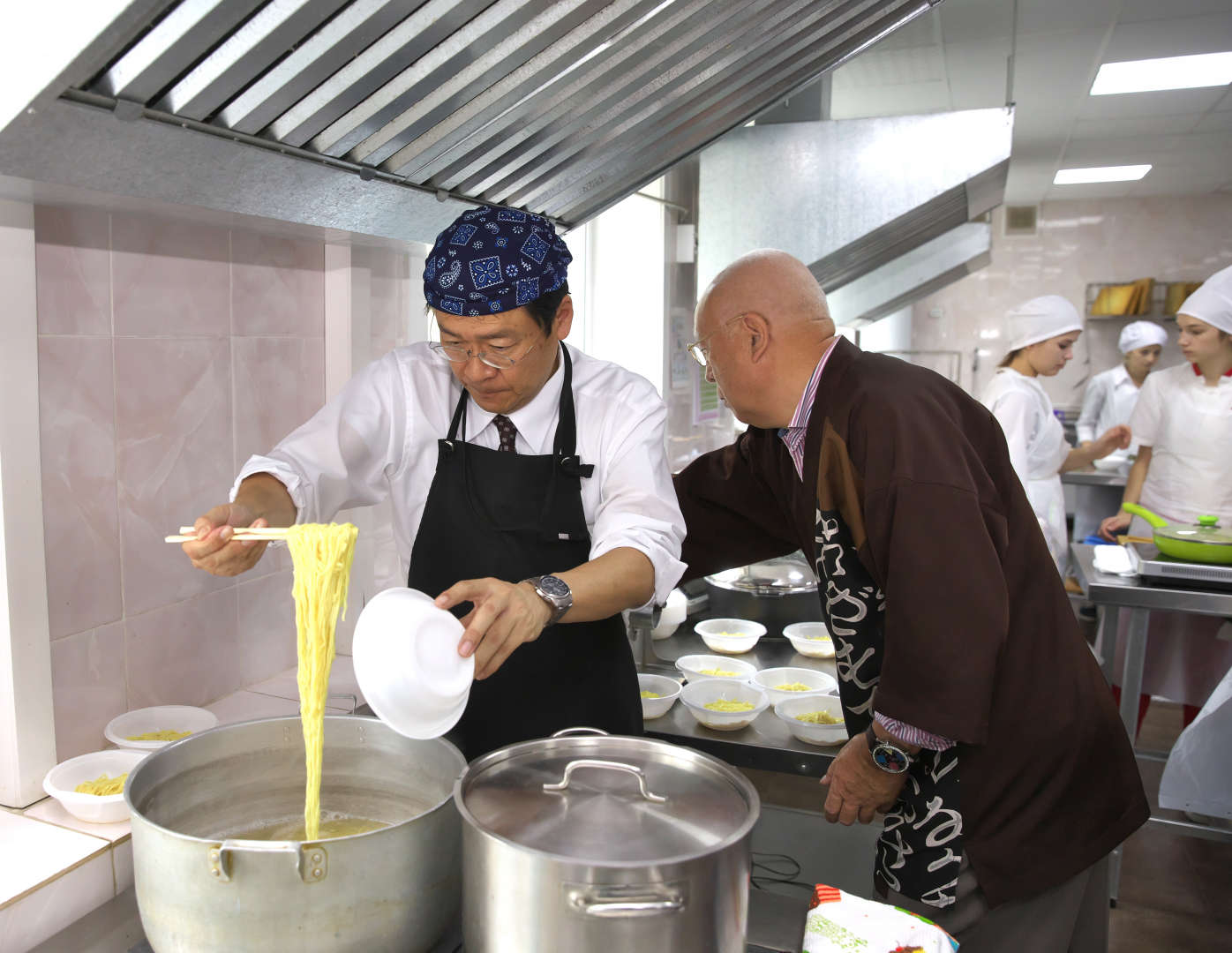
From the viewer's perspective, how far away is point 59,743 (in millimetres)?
1763

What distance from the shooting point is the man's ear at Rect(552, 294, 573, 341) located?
1.79 metres

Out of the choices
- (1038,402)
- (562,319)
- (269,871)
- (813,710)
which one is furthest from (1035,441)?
(269,871)

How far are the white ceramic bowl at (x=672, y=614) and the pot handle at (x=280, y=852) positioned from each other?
1.92 m

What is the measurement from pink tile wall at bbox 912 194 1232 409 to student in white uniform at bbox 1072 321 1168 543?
6.02 feet

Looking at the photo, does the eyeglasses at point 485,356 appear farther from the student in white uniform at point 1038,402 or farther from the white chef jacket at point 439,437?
the student in white uniform at point 1038,402

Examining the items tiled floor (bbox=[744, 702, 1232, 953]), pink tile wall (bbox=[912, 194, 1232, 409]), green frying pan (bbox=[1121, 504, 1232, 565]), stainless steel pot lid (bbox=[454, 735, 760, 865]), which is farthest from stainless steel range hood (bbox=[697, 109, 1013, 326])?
pink tile wall (bbox=[912, 194, 1232, 409])

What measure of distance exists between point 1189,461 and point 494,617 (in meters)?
4.84

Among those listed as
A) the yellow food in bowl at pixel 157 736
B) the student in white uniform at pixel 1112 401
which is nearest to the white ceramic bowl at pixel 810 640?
the yellow food in bowl at pixel 157 736

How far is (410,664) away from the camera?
1.05 meters

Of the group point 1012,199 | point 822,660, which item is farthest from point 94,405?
point 1012,199

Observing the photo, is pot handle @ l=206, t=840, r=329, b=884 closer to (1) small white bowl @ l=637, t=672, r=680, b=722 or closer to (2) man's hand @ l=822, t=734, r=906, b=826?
(2) man's hand @ l=822, t=734, r=906, b=826

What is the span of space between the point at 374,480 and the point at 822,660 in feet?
5.40

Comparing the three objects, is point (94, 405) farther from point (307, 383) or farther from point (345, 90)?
point (345, 90)

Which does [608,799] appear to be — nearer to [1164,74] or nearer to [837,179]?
[837,179]
